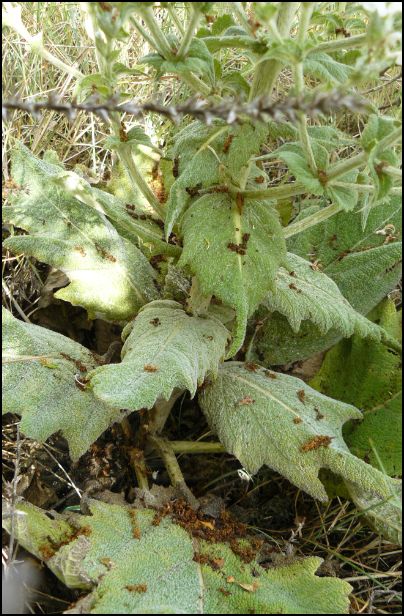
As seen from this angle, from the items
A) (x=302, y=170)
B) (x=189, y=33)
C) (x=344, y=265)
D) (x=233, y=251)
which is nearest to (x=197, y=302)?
(x=233, y=251)

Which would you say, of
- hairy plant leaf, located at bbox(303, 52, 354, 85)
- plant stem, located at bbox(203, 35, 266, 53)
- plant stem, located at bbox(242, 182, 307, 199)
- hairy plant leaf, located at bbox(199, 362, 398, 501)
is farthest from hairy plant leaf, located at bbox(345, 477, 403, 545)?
plant stem, located at bbox(203, 35, 266, 53)

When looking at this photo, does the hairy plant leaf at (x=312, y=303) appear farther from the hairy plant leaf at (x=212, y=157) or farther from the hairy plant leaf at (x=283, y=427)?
the hairy plant leaf at (x=212, y=157)

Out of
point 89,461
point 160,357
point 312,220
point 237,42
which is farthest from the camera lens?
point 89,461

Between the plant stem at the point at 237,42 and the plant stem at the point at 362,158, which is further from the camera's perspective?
the plant stem at the point at 237,42

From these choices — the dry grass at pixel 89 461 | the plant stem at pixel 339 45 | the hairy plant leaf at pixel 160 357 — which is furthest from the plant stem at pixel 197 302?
the plant stem at pixel 339 45

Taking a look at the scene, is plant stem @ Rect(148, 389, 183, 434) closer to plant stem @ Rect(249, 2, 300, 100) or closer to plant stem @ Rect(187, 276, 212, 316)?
plant stem @ Rect(187, 276, 212, 316)

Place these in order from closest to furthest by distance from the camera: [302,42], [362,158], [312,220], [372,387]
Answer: [302,42] < [362,158] < [312,220] < [372,387]

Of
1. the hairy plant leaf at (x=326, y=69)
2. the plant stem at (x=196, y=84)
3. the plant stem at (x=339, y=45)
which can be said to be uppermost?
the plant stem at (x=339, y=45)

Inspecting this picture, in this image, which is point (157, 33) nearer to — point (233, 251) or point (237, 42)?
point (237, 42)
